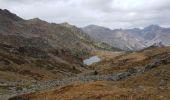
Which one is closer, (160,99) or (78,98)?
(160,99)

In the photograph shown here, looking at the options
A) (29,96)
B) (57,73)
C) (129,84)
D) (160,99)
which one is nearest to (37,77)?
(57,73)

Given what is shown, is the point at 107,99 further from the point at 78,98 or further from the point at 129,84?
the point at 129,84

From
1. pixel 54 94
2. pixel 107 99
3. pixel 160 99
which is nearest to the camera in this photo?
pixel 160 99

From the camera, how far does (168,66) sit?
2415 inches

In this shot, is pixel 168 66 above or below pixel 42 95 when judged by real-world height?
above

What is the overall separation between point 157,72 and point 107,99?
1240 cm

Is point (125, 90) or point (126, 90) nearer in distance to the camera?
point (126, 90)

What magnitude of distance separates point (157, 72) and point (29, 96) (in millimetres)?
22362

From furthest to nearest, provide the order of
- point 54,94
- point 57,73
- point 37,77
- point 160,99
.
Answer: point 57,73 → point 37,77 → point 54,94 → point 160,99

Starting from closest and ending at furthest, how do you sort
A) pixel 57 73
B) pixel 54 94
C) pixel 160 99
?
1. pixel 160 99
2. pixel 54 94
3. pixel 57 73

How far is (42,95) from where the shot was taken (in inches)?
2532

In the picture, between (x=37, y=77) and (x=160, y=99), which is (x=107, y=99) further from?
(x=37, y=77)

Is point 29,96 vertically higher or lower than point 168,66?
lower

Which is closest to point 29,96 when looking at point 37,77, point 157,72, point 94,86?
point 94,86
